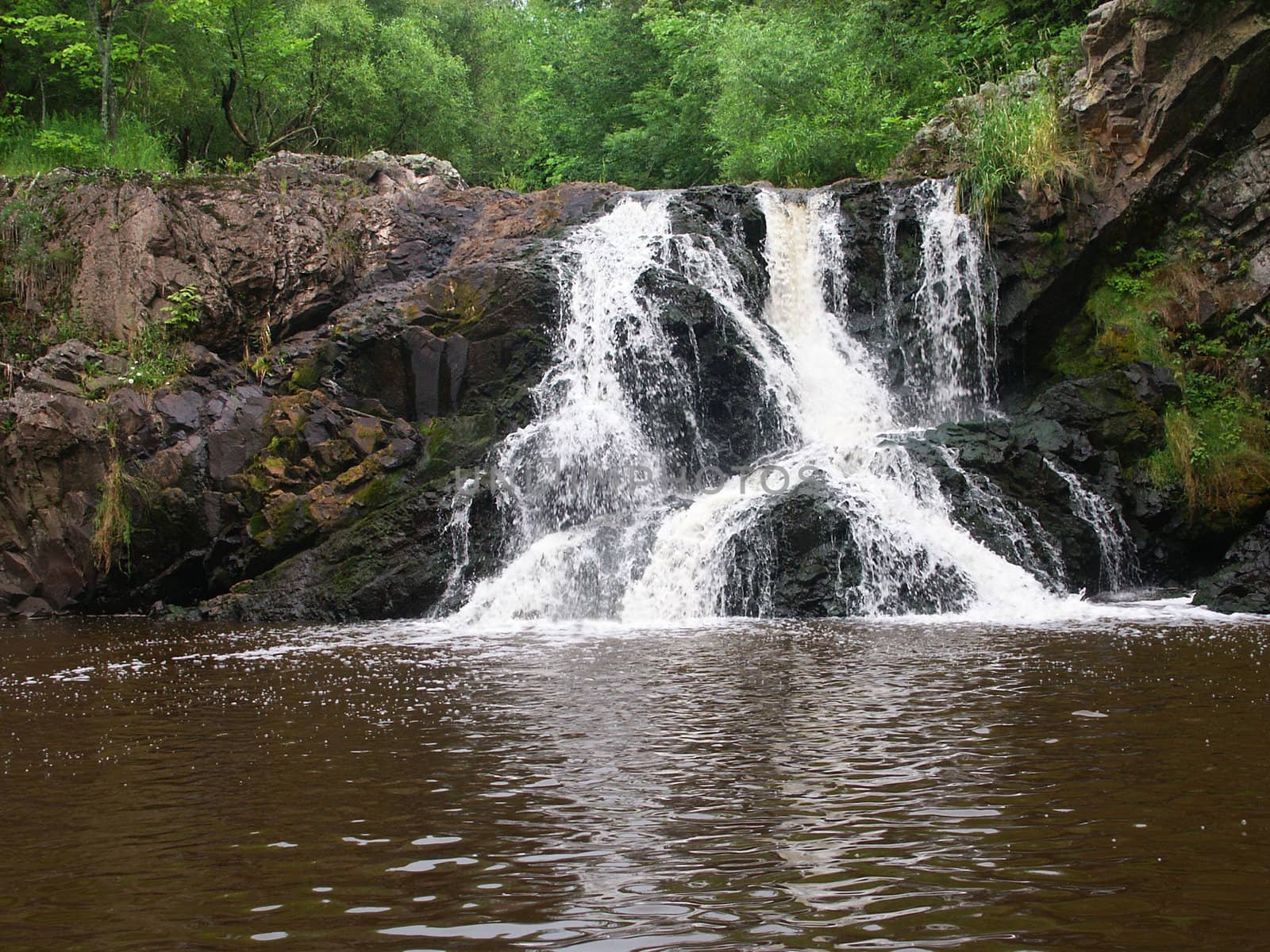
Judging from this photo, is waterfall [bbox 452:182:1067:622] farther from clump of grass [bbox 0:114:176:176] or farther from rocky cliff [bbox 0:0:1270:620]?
clump of grass [bbox 0:114:176:176]

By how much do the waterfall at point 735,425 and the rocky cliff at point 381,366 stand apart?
333 millimetres

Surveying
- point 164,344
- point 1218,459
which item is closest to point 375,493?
point 164,344

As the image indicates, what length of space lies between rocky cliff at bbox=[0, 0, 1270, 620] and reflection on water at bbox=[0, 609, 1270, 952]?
5.50 metres

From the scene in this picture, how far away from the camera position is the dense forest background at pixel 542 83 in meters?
20.8

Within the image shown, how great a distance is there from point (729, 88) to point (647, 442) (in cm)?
1063

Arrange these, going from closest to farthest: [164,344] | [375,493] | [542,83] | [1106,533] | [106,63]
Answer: [1106,533] < [375,493] < [164,344] < [106,63] < [542,83]

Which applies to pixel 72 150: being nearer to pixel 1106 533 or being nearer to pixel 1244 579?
pixel 1106 533

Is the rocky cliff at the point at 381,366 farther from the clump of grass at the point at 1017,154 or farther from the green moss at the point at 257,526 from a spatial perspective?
the clump of grass at the point at 1017,154

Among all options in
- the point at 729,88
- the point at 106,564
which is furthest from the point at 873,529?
the point at 729,88

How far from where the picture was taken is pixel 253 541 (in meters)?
14.2

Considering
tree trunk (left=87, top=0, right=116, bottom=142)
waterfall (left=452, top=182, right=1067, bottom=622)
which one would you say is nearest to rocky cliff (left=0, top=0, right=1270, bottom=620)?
waterfall (left=452, top=182, right=1067, bottom=622)

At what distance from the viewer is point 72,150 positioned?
64.8 ft

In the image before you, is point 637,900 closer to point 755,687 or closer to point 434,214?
point 755,687

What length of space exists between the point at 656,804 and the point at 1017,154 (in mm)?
14112
